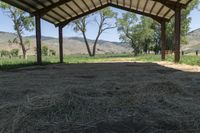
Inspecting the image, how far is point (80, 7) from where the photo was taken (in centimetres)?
2695

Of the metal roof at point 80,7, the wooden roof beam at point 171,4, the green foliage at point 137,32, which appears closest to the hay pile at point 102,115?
the metal roof at point 80,7

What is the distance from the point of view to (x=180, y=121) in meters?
4.68

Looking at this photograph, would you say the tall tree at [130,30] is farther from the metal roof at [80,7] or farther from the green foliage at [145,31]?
the metal roof at [80,7]

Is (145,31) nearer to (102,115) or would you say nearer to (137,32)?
(137,32)

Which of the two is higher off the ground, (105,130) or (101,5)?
(101,5)

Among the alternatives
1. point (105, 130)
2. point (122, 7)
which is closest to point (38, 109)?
point (105, 130)

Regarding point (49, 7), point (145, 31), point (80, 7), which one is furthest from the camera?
point (145, 31)

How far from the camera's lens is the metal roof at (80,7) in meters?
22.1

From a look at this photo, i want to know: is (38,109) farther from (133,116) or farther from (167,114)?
(167,114)

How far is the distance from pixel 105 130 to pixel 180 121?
40.7 inches

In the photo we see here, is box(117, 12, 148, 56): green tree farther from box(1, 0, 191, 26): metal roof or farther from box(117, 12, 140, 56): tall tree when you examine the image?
box(1, 0, 191, 26): metal roof

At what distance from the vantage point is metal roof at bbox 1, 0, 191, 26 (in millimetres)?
22083

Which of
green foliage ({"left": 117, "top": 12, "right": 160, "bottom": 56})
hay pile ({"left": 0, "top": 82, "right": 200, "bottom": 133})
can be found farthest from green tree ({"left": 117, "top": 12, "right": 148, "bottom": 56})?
hay pile ({"left": 0, "top": 82, "right": 200, "bottom": 133})

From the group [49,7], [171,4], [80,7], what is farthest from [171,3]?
[49,7]
